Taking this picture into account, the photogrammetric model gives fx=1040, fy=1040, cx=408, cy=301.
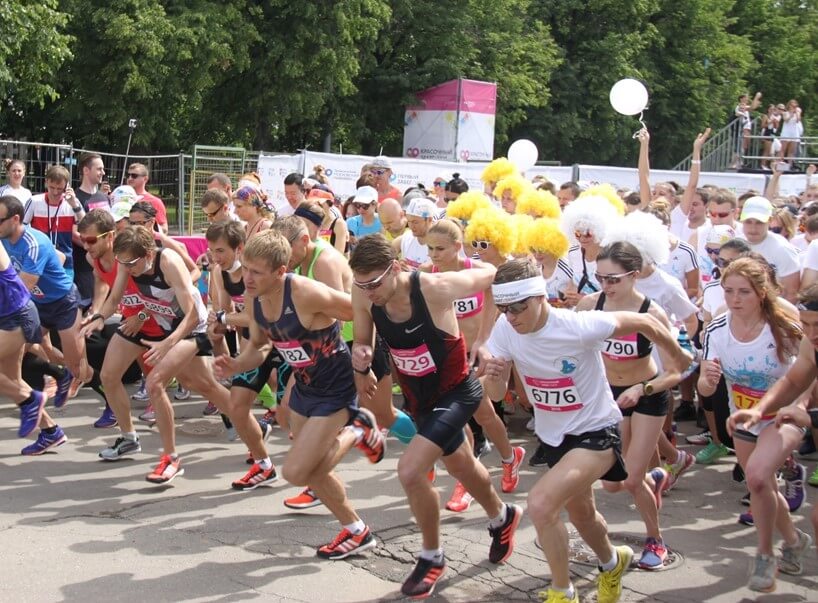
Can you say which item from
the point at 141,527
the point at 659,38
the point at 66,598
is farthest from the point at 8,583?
the point at 659,38

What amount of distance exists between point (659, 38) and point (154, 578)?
39.1 m

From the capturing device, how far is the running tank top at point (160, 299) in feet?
24.5

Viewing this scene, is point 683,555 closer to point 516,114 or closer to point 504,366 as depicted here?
point 504,366

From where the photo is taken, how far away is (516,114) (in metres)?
36.1

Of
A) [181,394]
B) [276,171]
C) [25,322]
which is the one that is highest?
[276,171]

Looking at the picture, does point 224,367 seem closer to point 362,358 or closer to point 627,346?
point 362,358

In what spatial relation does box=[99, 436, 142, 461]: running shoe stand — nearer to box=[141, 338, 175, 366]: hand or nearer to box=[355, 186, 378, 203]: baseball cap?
box=[141, 338, 175, 366]: hand

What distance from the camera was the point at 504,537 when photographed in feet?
18.4

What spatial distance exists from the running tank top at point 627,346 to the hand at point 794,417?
0.99 metres


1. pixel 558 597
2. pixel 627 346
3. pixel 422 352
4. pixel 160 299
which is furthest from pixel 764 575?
pixel 160 299

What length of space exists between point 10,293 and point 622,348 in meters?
4.52

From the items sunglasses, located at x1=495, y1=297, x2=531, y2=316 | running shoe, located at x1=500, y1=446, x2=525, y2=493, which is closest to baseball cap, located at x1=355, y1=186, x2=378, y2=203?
running shoe, located at x1=500, y1=446, x2=525, y2=493

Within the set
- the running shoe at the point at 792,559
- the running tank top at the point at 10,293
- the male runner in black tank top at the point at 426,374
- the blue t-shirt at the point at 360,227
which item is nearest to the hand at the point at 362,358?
the male runner in black tank top at the point at 426,374

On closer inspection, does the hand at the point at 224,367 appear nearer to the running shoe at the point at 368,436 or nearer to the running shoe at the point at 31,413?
the running shoe at the point at 368,436
